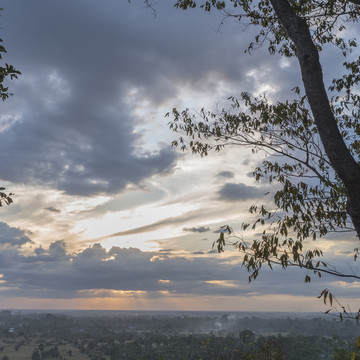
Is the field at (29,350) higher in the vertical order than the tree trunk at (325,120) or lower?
lower

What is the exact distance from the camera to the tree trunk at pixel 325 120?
5.72 meters

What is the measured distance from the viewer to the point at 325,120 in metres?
5.92

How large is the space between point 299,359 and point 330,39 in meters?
49.9

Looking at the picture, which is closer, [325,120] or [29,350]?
[325,120]

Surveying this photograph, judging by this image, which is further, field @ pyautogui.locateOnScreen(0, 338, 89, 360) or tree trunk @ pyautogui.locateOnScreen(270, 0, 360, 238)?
field @ pyautogui.locateOnScreen(0, 338, 89, 360)

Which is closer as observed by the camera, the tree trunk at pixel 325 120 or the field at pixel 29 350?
the tree trunk at pixel 325 120

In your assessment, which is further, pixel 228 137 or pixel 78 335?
pixel 78 335

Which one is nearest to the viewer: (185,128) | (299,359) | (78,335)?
(185,128)

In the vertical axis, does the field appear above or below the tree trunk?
below

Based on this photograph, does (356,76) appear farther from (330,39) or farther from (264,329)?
(264,329)

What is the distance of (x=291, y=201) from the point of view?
8336 millimetres

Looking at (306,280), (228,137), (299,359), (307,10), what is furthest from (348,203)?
(299,359)

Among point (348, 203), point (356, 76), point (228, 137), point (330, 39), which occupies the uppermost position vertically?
point (330, 39)

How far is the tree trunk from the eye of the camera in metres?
5.72
